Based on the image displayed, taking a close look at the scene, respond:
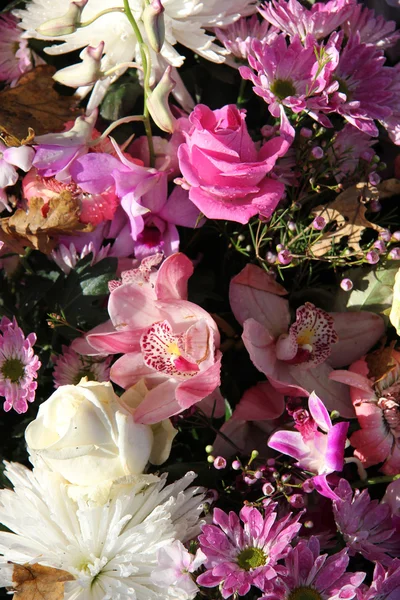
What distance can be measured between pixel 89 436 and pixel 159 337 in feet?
0.39

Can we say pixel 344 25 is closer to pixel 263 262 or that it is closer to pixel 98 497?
A: pixel 263 262

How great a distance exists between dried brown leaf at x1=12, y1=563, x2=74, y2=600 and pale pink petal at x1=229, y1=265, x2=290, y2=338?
296 mm

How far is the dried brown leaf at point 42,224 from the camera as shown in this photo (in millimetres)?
713

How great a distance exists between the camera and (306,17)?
0.74 m

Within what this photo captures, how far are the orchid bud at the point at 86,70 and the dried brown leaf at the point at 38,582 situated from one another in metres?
0.44

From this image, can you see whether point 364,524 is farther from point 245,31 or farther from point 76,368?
point 245,31

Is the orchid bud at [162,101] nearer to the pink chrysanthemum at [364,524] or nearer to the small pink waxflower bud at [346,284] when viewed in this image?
the small pink waxflower bud at [346,284]

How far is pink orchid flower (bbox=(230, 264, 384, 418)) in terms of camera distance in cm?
72

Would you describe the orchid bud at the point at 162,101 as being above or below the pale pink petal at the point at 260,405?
above

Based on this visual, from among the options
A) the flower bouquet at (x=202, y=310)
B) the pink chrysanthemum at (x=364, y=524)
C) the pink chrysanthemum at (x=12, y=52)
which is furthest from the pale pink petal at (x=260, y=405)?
the pink chrysanthemum at (x=12, y=52)

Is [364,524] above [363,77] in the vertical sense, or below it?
below

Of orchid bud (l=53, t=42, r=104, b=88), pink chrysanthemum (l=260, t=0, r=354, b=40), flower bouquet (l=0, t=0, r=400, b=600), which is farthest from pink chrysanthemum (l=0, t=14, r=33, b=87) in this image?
pink chrysanthemum (l=260, t=0, r=354, b=40)

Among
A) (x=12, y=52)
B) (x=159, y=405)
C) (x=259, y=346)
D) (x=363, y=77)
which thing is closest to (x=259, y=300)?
(x=259, y=346)

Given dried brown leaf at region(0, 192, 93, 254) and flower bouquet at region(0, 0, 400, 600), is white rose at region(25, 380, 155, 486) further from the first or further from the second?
dried brown leaf at region(0, 192, 93, 254)
